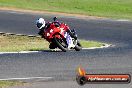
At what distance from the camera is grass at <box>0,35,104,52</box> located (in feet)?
73.3

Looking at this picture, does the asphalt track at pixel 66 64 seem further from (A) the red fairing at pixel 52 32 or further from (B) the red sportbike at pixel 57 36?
(A) the red fairing at pixel 52 32

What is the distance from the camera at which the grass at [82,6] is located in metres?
42.9

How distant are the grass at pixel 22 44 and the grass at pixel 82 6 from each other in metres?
15.8

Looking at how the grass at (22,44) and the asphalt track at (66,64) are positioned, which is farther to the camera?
the grass at (22,44)

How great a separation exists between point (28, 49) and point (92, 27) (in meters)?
12.6

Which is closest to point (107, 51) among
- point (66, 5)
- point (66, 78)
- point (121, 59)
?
point (121, 59)

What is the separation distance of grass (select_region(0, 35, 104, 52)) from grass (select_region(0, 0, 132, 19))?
51.8 feet

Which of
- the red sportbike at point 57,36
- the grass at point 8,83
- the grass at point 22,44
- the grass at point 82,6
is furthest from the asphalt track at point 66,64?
the grass at point 82,6

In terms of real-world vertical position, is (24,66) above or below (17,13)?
above

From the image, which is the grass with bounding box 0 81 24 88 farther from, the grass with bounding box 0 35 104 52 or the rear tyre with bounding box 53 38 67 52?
the rear tyre with bounding box 53 38 67 52

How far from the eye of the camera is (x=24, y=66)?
17.4m

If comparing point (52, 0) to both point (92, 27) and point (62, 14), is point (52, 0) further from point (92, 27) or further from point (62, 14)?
point (92, 27)

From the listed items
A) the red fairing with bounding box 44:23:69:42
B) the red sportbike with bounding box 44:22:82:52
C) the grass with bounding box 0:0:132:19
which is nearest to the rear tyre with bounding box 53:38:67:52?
the red sportbike with bounding box 44:22:82:52

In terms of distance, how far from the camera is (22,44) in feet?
80.0
